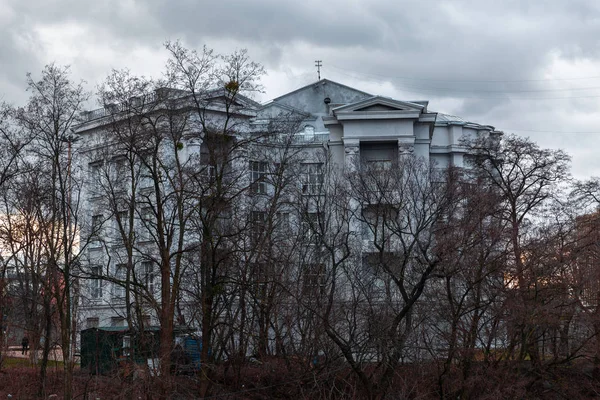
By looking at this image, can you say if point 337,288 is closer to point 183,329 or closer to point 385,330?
point 385,330

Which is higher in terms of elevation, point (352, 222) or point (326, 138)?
point (326, 138)

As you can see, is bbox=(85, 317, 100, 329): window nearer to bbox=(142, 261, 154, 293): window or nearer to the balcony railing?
bbox=(142, 261, 154, 293): window

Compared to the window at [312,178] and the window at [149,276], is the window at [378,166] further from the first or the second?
the window at [149,276]

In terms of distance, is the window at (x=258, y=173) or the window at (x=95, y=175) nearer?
the window at (x=95, y=175)

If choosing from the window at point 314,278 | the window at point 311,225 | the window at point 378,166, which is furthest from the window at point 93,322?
the window at point 378,166

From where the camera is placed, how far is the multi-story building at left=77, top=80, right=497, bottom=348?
126ft

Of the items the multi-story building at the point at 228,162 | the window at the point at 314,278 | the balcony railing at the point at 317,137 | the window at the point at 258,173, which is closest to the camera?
the multi-story building at the point at 228,162

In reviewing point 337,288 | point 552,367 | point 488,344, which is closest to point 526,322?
point 488,344

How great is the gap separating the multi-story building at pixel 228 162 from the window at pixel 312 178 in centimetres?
11

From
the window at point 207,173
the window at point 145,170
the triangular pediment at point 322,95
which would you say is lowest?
the window at point 207,173

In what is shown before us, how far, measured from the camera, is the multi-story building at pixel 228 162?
38.5 meters

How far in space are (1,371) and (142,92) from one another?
18.1 metres

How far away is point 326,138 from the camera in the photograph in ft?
198

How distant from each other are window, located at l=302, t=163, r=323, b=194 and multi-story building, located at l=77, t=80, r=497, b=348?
11cm
